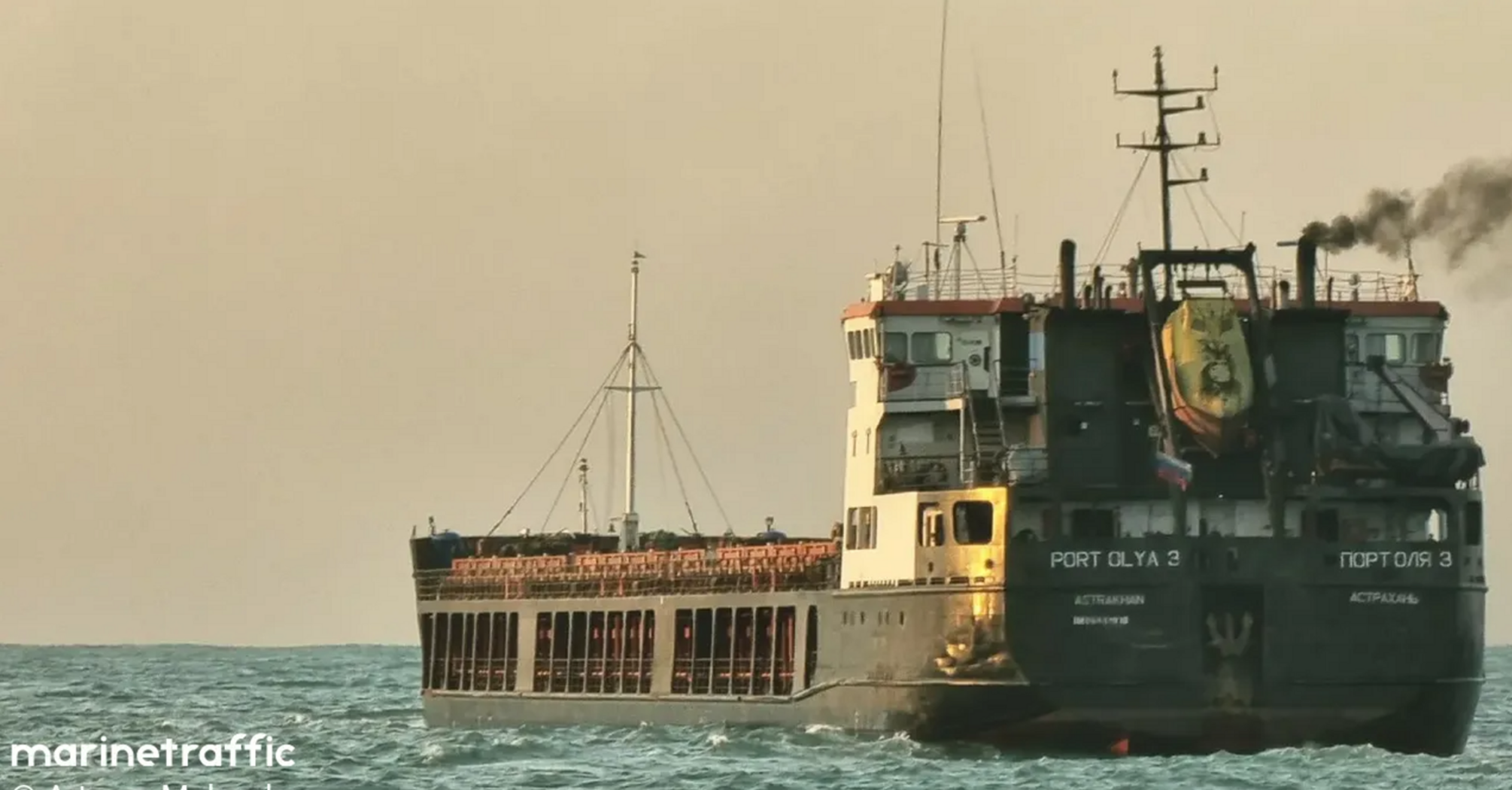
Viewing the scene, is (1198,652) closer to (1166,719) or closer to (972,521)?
(1166,719)

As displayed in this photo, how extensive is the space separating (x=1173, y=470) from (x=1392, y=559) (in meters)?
3.37

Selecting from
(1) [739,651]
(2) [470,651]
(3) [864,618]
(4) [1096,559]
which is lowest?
(1) [739,651]

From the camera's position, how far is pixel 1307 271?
2135 inches

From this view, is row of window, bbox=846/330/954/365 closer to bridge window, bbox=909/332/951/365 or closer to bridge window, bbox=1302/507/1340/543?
bridge window, bbox=909/332/951/365

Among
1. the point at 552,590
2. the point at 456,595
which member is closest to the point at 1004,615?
the point at 552,590

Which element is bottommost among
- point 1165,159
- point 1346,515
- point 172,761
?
point 172,761

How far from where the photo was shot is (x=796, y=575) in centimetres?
6038

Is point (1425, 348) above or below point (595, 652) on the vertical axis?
above

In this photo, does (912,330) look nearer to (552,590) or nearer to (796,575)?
(796,575)

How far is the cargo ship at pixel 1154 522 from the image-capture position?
50344 millimetres

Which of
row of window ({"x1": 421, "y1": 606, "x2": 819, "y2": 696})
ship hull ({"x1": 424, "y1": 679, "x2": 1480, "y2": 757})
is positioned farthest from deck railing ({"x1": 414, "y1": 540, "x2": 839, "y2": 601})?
ship hull ({"x1": 424, "y1": 679, "x2": 1480, "y2": 757})

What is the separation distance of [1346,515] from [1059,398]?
4.59m

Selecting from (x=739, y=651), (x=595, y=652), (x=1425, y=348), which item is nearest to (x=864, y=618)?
(x=739, y=651)

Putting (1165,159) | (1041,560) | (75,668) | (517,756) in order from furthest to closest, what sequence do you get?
(75,668)
(517,756)
(1165,159)
(1041,560)
